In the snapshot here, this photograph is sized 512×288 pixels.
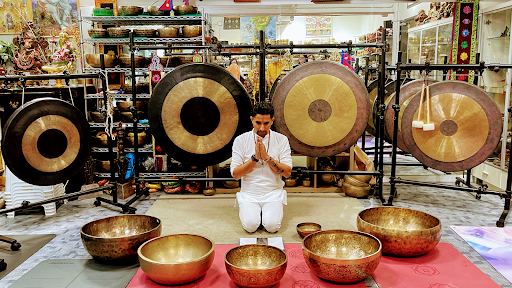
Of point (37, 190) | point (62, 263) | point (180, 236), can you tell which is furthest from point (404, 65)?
point (37, 190)

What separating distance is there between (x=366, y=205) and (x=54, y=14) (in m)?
4.68

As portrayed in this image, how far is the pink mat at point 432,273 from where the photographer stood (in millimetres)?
2232

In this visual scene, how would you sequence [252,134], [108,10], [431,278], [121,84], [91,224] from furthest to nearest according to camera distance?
[121,84] < [108,10] < [252,134] < [91,224] < [431,278]

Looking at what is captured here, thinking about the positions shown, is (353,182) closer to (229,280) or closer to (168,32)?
(229,280)

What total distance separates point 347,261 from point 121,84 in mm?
4207

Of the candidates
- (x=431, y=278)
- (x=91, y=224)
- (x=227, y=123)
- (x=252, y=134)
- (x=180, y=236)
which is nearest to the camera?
(x=431, y=278)

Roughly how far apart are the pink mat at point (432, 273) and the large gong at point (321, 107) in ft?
4.37

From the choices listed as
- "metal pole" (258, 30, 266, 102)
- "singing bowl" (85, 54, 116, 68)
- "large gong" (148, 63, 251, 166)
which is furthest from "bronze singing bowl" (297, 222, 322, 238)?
"singing bowl" (85, 54, 116, 68)

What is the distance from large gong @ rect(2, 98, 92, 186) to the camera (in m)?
3.27

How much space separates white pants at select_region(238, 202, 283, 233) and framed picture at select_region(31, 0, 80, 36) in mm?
3808

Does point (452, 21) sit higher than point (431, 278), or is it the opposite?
point (452, 21)

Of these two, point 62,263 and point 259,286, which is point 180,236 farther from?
point 62,263

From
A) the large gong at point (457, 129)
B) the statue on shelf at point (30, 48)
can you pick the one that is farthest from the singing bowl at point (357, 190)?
the statue on shelf at point (30, 48)

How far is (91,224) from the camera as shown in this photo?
2.74 metres
